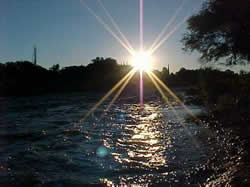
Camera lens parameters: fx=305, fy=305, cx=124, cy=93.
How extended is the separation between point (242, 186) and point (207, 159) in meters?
2.48

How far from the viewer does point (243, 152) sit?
25.3ft

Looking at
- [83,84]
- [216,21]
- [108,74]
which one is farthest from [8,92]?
[216,21]

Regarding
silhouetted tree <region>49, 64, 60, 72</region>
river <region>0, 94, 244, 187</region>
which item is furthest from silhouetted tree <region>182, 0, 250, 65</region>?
silhouetted tree <region>49, 64, 60, 72</region>

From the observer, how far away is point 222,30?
62.5 ft

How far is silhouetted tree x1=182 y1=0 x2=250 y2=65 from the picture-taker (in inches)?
703

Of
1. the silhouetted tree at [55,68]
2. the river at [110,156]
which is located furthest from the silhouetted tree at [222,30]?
the silhouetted tree at [55,68]

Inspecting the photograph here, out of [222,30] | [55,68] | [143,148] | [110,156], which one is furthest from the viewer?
[55,68]

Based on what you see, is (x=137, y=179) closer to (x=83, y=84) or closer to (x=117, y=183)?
(x=117, y=183)

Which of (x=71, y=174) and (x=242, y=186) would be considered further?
(x=71, y=174)

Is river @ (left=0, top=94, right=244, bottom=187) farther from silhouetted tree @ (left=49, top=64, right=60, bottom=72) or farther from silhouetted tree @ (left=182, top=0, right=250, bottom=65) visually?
silhouetted tree @ (left=49, top=64, right=60, bottom=72)

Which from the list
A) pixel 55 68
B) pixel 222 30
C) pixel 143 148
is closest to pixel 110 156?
pixel 143 148

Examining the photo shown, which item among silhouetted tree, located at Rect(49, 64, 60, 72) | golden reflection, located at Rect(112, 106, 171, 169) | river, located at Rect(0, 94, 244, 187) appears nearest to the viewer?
river, located at Rect(0, 94, 244, 187)

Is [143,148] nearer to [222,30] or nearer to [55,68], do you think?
[222,30]

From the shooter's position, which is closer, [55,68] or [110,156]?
[110,156]
